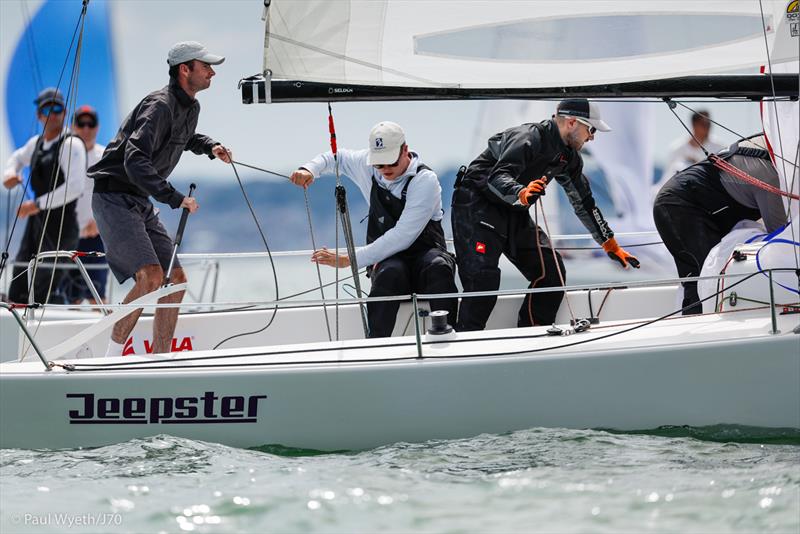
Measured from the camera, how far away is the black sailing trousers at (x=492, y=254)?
4.18 m

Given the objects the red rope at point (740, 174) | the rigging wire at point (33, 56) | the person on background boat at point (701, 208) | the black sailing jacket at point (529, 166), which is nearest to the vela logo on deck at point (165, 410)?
the black sailing jacket at point (529, 166)

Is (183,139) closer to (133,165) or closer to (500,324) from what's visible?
(133,165)

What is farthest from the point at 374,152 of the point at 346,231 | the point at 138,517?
the point at 138,517

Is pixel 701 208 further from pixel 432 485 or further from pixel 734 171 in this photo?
pixel 432 485

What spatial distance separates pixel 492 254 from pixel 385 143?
58 centimetres

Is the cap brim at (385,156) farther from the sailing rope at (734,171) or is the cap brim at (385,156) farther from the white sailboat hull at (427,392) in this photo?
the sailing rope at (734,171)

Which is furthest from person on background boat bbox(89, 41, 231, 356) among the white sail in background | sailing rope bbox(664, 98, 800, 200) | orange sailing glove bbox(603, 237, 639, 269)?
sailing rope bbox(664, 98, 800, 200)

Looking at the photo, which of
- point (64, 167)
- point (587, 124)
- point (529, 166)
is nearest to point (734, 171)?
point (587, 124)

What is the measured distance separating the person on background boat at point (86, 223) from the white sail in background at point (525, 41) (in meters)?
3.43

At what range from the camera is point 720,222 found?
4.29 m

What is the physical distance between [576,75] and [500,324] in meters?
1.05

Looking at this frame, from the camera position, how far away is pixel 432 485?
3.06m

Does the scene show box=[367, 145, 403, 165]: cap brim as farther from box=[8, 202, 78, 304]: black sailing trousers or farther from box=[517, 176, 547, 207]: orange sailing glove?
box=[8, 202, 78, 304]: black sailing trousers

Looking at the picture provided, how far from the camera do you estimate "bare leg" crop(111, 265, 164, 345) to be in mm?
4090
